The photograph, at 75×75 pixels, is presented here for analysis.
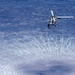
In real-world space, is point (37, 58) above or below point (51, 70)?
above

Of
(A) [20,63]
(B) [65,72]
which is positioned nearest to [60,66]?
(B) [65,72]

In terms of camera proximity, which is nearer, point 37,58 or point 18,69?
point 18,69

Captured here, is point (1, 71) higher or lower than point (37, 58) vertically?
lower

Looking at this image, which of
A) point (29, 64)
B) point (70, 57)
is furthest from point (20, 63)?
point (70, 57)

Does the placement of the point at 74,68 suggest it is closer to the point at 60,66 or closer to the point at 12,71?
the point at 60,66

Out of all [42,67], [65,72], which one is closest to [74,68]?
[65,72]

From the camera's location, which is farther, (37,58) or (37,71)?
(37,58)

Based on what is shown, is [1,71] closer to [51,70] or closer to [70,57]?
[51,70]
